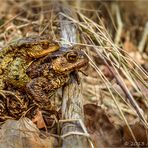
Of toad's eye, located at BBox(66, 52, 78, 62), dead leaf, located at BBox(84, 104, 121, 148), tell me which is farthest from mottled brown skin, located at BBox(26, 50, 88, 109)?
dead leaf, located at BBox(84, 104, 121, 148)

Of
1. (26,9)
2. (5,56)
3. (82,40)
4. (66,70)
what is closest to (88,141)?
(66,70)

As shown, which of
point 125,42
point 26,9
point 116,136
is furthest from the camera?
point 125,42

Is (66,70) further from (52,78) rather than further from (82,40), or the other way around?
(82,40)

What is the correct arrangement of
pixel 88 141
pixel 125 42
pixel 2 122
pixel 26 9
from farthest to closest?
pixel 125 42, pixel 26 9, pixel 2 122, pixel 88 141

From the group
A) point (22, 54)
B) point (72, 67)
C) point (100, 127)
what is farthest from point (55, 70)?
point (100, 127)

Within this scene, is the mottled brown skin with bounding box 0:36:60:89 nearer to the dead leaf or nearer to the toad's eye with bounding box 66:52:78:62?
the toad's eye with bounding box 66:52:78:62

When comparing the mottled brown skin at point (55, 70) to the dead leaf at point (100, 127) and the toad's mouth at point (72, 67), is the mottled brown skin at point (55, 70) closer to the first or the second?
the toad's mouth at point (72, 67)
